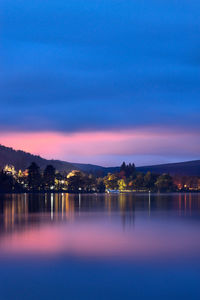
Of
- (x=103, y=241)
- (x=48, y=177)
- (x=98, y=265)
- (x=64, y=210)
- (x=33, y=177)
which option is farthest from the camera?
(x=48, y=177)

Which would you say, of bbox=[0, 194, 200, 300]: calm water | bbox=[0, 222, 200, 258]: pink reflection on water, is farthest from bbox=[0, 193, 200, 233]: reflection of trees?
bbox=[0, 194, 200, 300]: calm water

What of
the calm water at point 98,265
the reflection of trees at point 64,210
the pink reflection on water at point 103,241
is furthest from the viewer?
the reflection of trees at point 64,210

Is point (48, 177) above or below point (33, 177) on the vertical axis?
below

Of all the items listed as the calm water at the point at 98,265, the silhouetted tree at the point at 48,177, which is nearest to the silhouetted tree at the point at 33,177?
the silhouetted tree at the point at 48,177

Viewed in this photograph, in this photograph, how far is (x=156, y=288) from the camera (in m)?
14.7

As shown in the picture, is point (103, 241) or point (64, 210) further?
point (64, 210)

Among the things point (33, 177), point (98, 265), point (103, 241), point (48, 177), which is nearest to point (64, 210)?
point (103, 241)

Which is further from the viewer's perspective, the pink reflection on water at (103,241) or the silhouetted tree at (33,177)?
the silhouetted tree at (33,177)

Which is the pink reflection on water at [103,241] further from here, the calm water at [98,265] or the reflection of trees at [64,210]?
the reflection of trees at [64,210]

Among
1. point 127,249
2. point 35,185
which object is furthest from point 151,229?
point 35,185

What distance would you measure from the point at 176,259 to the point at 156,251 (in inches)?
99.7

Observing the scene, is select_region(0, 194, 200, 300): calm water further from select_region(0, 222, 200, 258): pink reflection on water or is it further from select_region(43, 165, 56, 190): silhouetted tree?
select_region(43, 165, 56, 190): silhouetted tree

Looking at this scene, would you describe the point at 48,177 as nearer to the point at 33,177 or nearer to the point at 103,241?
the point at 33,177

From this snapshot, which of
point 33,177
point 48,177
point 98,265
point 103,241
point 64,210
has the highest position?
point 98,265
